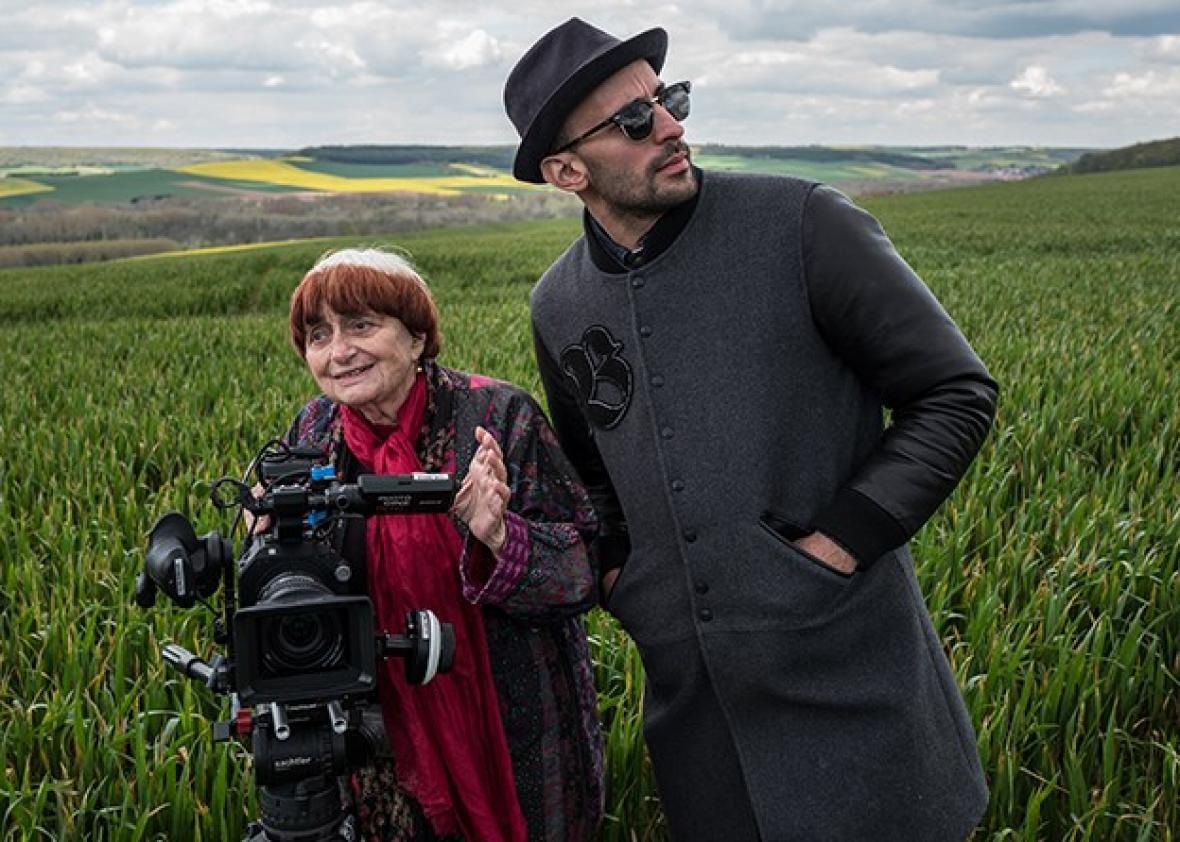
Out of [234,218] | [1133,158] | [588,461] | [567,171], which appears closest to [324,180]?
[234,218]

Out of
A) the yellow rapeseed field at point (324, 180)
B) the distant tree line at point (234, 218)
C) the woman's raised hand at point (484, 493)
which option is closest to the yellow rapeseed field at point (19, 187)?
the distant tree line at point (234, 218)

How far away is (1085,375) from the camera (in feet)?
21.7

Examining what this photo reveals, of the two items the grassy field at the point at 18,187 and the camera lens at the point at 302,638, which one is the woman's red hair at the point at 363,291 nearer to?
the camera lens at the point at 302,638

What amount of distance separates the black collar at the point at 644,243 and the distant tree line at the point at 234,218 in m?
42.1

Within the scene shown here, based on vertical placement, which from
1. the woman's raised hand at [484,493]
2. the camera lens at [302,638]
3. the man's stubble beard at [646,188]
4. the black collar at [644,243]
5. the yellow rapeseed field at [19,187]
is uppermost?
the yellow rapeseed field at [19,187]

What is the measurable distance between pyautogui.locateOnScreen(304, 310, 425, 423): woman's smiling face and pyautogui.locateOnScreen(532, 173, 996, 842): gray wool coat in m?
0.36

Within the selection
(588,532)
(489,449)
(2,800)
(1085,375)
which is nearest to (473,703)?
(588,532)

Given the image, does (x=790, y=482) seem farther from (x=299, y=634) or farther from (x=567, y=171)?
(x=299, y=634)

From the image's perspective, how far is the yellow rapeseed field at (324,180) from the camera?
64.5 meters

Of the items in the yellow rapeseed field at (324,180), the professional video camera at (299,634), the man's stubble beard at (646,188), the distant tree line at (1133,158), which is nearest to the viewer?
the professional video camera at (299,634)

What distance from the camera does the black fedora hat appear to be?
1.89 meters

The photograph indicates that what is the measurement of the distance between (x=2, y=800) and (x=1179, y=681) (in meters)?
3.18

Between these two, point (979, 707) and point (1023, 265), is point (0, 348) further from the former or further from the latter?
point (1023, 265)

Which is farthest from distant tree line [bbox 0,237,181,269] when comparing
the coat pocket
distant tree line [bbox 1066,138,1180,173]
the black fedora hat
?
distant tree line [bbox 1066,138,1180,173]
